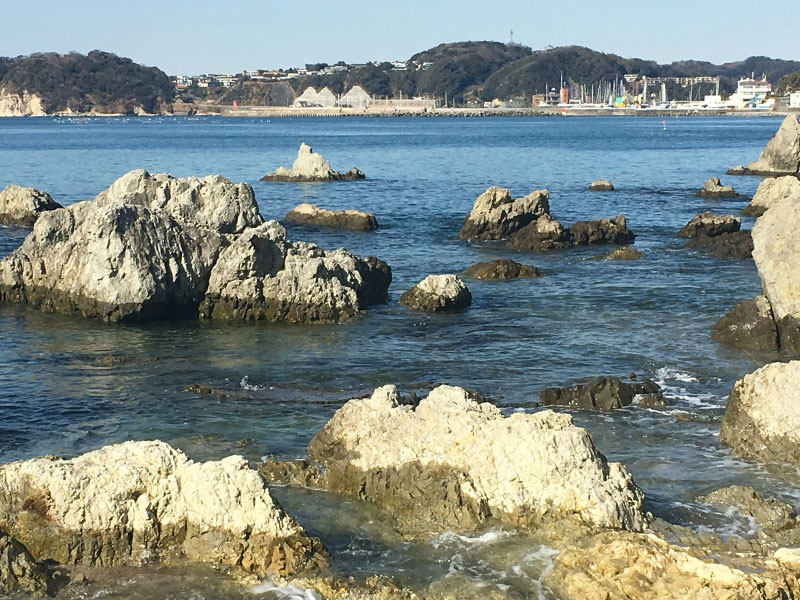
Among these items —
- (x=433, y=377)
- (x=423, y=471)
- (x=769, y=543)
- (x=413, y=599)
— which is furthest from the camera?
(x=433, y=377)

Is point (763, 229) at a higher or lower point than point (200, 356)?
higher

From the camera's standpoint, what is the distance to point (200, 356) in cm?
2070

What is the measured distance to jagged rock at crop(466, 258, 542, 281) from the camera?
29.3 meters

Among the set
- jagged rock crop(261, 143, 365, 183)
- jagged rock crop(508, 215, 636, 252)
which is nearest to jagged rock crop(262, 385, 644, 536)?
jagged rock crop(508, 215, 636, 252)

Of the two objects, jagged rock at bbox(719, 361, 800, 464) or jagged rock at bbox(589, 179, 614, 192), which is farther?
jagged rock at bbox(589, 179, 614, 192)

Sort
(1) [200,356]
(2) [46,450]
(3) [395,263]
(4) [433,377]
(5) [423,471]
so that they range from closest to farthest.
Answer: (5) [423,471] → (2) [46,450] → (4) [433,377] → (1) [200,356] → (3) [395,263]

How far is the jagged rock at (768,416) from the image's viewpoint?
44.7ft

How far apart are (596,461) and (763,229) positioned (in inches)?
443

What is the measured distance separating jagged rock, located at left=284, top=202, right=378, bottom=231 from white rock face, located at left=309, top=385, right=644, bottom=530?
3009 centimetres

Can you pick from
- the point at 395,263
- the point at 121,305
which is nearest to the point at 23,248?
the point at 121,305

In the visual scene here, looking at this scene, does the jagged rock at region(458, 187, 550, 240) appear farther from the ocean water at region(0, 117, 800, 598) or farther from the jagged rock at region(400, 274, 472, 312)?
the jagged rock at region(400, 274, 472, 312)

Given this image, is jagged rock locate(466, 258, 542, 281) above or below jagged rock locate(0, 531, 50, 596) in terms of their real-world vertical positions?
below

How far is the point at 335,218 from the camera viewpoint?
144ft

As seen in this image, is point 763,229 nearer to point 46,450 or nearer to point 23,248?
point 46,450
